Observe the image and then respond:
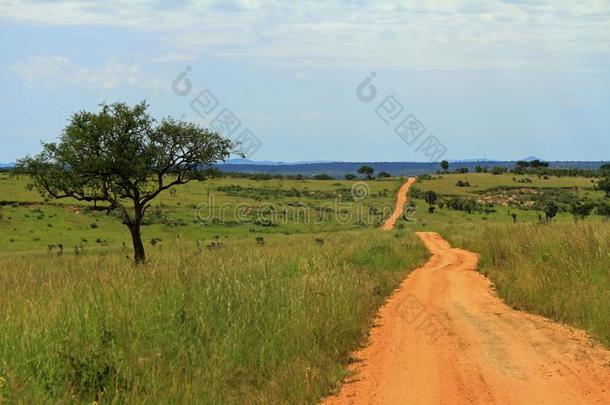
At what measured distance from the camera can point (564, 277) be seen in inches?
462

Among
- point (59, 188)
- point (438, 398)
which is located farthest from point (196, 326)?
point (59, 188)

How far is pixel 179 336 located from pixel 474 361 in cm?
368

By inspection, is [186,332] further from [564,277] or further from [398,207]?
[398,207]

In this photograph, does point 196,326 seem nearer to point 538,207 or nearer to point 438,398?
point 438,398

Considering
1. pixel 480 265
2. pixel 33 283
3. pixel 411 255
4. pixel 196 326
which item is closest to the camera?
pixel 196 326

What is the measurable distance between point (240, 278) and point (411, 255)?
49.1ft

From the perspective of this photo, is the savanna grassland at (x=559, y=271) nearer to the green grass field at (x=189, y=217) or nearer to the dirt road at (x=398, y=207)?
the green grass field at (x=189, y=217)

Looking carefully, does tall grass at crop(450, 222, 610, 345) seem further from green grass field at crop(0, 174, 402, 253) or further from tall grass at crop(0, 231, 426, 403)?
green grass field at crop(0, 174, 402, 253)

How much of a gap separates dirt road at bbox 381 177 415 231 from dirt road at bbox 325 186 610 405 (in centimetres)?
4330

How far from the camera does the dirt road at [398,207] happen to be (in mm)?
60925

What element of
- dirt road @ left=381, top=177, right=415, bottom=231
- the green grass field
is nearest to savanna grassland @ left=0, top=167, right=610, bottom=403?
the green grass field

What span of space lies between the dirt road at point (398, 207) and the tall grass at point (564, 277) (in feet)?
127

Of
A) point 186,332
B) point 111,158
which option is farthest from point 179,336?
point 111,158

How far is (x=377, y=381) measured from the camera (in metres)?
7.18
